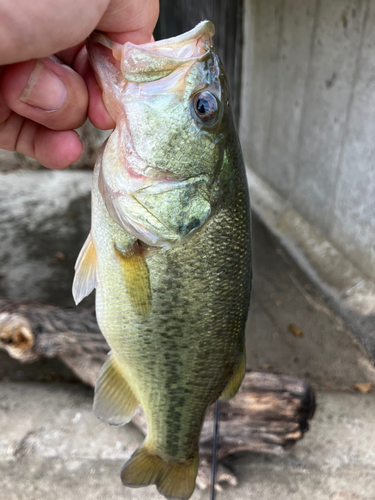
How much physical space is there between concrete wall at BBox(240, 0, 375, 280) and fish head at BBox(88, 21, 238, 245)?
2.36m

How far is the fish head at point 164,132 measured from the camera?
3.30 feet

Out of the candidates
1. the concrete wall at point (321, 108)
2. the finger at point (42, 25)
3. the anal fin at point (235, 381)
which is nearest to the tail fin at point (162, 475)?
the anal fin at point (235, 381)

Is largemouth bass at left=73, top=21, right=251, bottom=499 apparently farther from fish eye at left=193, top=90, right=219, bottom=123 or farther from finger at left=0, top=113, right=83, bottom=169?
finger at left=0, top=113, right=83, bottom=169

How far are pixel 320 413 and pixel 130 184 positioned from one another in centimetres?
204

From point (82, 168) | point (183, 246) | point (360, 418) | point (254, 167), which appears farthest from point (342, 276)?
point (82, 168)

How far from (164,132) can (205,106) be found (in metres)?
0.14

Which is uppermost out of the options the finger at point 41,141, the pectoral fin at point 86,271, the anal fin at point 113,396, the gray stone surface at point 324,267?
the finger at point 41,141

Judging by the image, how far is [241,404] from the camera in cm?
200

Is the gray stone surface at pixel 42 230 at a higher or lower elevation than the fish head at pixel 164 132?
lower

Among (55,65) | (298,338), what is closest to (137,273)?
(55,65)

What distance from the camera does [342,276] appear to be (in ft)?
11.1

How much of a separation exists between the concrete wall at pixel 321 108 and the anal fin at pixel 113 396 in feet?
8.43

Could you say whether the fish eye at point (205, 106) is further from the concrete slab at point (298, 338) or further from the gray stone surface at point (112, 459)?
the concrete slab at point (298, 338)

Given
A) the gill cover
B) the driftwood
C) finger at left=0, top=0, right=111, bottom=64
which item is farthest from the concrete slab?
finger at left=0, top=0, right=111, bottom=64
